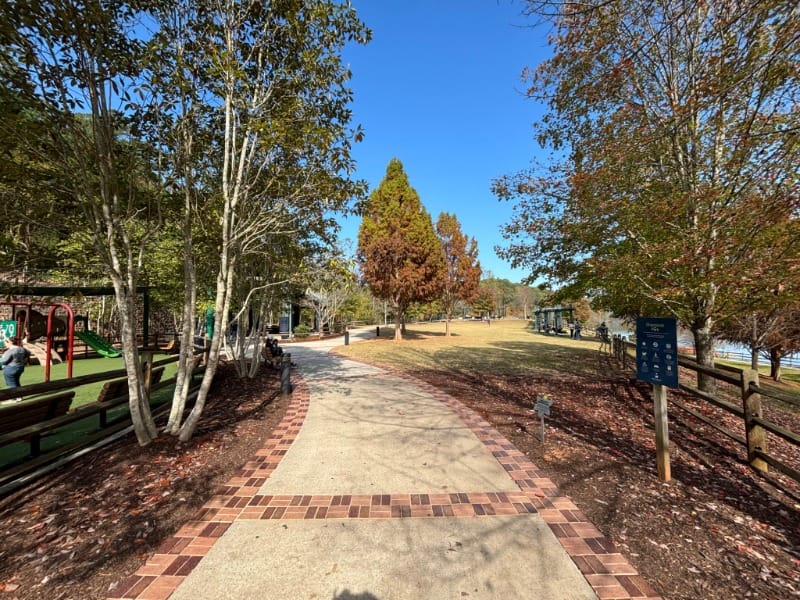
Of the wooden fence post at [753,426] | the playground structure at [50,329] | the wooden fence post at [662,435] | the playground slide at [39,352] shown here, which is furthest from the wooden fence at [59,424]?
the playground slide at [39,352]

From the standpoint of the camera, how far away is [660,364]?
377 centimetres

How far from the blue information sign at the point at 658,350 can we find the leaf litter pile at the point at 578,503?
115 cm

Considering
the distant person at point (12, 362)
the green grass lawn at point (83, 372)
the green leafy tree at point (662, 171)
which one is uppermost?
the green leafy tree at point (662, 171)

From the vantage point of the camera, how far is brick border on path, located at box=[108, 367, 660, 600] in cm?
239

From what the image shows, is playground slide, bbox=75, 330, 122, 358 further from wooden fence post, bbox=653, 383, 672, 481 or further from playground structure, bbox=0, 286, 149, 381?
wooden fence post, bbox=653, 383, 672, 481

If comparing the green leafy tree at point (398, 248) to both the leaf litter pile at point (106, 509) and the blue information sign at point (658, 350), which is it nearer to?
the leaf litter pile at point (106, 509)

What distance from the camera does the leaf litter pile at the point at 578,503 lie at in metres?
2.46

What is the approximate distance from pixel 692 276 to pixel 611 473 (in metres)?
3.80

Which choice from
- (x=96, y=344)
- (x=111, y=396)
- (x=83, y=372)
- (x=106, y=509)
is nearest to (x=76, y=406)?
(x=111, y=396)

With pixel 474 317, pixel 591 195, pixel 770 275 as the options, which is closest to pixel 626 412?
pixel 770 275

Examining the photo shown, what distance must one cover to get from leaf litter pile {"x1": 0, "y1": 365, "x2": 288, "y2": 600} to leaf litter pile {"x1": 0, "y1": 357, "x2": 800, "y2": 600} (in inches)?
0.4

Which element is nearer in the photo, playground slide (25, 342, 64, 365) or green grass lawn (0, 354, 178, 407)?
green grass lawn (0, 354, 178, 407)

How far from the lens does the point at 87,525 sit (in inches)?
118

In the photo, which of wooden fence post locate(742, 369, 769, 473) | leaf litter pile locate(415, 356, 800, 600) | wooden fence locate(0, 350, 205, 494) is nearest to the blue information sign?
leaf litter pile locate(415, 356, 800, 600)
